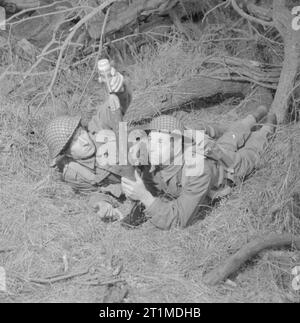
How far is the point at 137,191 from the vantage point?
376cm

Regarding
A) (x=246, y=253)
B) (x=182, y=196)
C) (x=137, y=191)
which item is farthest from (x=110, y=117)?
(x=246, y=253)

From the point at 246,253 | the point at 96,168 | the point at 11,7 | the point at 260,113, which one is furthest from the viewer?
the point at 11,7

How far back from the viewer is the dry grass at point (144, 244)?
344 centimetres

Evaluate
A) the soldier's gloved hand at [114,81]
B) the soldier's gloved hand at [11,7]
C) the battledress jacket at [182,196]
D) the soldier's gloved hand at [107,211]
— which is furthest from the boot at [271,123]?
the soldier's gloved hand at [11,7]

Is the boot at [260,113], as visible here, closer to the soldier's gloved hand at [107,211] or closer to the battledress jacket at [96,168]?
the battledress jacket at [96,168]

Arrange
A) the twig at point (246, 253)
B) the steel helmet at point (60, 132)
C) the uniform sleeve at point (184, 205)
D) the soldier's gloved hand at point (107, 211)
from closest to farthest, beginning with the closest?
the twig at point (246, 253) < the uniform sleeve at point (184, 205) < the steel helmet at point (60, 132) < the soldier's gloved hand at point (107, 211)

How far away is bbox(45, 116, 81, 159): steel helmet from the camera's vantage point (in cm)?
389

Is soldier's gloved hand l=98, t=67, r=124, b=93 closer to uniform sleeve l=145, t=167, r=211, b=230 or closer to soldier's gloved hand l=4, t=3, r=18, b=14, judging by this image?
uniform sleeve l=145, t=167, r=211, b=230

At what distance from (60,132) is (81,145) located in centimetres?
19

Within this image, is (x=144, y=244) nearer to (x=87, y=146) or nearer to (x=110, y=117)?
(x=87, y=146)

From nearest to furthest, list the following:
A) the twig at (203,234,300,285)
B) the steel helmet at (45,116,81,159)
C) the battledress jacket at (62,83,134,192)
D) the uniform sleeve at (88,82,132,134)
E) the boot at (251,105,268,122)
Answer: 1. the twig at (203,234,300,285)
2. the steel helmet at (45,116,81,159)
3. the battledress jacket at (62,83,134,192)
4. the uniform sleeve at (88,82,132,134)
5. the boot at (251,105,268,122)

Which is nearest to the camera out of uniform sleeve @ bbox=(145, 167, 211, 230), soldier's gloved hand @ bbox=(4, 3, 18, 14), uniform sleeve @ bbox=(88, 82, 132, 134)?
uniform sleeve @ bbox=(145, 167, 211, 230)

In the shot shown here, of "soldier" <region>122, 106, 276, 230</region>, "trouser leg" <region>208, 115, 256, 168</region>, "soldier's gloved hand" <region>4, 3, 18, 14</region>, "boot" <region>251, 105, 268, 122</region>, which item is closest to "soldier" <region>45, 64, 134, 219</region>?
"soldier" <region>122, 106, 276, 230</region>
